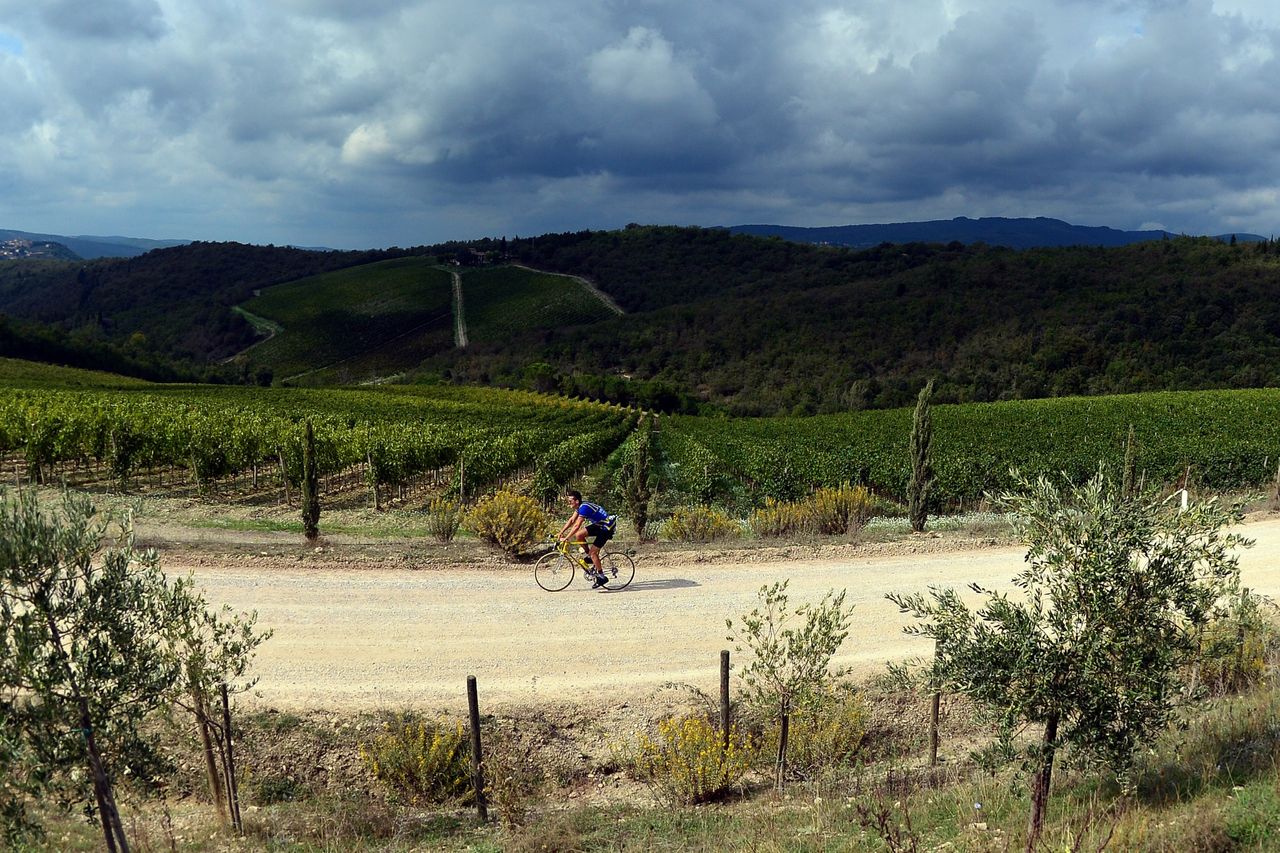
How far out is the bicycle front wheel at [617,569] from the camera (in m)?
14.0

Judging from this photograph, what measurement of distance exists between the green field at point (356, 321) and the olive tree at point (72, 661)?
4229 inches

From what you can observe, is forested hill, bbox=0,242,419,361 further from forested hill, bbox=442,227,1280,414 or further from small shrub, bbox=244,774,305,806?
small shrub, bbox=244,774,305,806

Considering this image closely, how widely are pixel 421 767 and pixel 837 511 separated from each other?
43.4 feet

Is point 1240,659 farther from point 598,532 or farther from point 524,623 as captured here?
point 524,623

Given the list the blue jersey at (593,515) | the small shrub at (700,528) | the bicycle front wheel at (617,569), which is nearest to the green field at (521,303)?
the small shrub at (700,528)

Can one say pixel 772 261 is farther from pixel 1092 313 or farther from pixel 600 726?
pixel 600 726

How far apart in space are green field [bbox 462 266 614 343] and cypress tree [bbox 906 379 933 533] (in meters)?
101

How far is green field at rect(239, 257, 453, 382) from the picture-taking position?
114750 millimetres

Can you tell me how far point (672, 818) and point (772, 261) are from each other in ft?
499

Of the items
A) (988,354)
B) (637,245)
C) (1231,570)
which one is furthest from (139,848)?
(637,245)

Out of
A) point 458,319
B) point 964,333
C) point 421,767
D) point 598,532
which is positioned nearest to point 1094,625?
point 421,767

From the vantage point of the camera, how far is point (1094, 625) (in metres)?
5.27

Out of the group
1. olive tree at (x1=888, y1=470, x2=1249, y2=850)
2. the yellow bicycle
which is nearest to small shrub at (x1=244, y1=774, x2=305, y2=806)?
the yellow bicycle

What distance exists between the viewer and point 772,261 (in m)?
153
